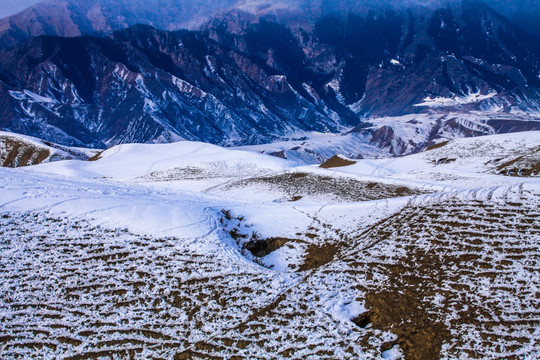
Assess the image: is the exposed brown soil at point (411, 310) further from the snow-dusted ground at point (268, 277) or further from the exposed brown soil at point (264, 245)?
the exposed brown soil at point (264, 245)

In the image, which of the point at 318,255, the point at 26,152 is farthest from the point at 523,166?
the point at 26,152

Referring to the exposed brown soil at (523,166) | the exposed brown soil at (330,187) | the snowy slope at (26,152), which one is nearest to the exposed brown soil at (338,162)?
the exposed brown soil at (330,187)

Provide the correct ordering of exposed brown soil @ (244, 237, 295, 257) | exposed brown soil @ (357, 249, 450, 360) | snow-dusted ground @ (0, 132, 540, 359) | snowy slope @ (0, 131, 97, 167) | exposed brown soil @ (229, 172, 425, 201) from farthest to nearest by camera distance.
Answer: snowy slope @ (0, 131, 97, 167) → exposed brown soil @ (229, 172, 425, 201) → exposed brown soil @ (244, 237, 295, 257) → snow-dusted ground @ (0, 132, 540, 359) → exposed brown soil @ (357, 249, 450, 360)

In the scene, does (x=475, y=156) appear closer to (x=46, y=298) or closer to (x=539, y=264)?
(x=539, y=264)

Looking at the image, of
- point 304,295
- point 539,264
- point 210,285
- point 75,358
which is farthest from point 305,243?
point 75,358

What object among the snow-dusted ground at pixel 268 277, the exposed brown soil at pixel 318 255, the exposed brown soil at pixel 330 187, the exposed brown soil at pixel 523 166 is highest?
the snow-dusted ground at pixel 268 277

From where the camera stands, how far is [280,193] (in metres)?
34.2

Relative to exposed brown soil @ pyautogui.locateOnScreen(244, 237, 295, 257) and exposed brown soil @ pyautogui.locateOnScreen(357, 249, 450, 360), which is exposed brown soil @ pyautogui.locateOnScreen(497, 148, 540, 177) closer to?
exposed brown soil @ pyautogui.locateOnScreen(357, 249, 450, 360)

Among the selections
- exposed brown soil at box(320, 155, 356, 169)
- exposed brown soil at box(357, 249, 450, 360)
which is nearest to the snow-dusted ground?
exposed brown soil at box(357, 249, 450, 360)

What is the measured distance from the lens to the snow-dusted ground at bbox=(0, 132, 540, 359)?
980cm

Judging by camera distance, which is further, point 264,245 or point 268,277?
point 264,245

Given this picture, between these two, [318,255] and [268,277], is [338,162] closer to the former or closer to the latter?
[318,255]

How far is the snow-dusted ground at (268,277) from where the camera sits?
9.80 metres

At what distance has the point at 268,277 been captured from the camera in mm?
12828
